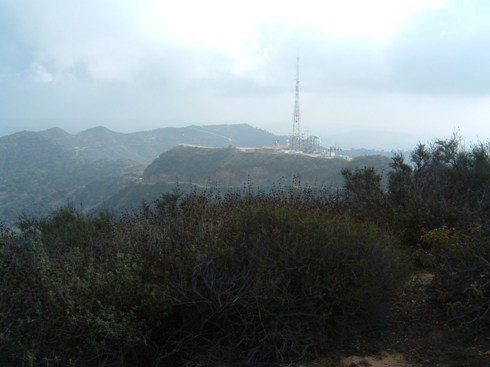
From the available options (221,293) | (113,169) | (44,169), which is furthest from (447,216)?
(44,169)

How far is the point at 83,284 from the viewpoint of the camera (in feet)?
14.3

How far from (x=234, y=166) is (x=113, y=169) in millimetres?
39992

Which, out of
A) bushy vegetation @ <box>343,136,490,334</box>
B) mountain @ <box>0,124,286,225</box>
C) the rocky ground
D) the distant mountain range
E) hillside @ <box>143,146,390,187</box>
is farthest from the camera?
mountain @ <box>0,124,286,225</box>

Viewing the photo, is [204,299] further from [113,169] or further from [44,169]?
[44,169]

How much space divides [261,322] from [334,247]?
45.2 inches

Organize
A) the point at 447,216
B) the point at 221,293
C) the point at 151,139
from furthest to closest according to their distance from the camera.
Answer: the point at 151,139
the point at 447,216
the point at 221,293

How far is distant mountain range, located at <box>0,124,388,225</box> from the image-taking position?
48.4 metres

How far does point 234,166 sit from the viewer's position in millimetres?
59062

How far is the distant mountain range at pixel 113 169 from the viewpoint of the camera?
48406 mm

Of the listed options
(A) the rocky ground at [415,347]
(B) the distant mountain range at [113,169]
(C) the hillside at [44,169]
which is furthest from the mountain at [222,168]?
(A) the rocky ground at [415,347]

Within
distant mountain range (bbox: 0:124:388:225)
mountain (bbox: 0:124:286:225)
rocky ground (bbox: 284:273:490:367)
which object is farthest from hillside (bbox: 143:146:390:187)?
rocky ground (bbox: 284:273:490:367)

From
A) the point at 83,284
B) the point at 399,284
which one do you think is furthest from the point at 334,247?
the point at 83,284

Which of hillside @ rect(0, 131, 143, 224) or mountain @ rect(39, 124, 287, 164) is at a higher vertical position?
mountain @ rect(39, 124, 287, 164)

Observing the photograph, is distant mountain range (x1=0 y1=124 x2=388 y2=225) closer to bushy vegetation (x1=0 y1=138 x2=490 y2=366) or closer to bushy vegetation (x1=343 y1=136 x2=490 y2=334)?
bushy vegetation (x1=343 y1=136 x2=490 y2=334)
